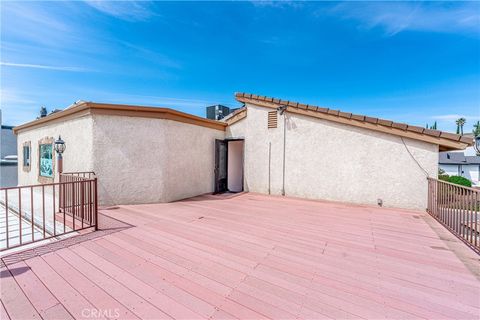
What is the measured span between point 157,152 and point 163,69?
612cm

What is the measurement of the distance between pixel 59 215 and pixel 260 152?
5764mm

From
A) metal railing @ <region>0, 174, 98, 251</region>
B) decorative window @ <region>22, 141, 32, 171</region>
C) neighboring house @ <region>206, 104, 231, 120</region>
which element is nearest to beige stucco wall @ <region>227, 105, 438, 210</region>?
metal railing @ <region>0, 174, 98, 251</region>

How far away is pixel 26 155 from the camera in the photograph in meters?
8.61

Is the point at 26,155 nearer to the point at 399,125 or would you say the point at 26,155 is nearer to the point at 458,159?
the point at 399,125

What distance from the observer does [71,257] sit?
251cm

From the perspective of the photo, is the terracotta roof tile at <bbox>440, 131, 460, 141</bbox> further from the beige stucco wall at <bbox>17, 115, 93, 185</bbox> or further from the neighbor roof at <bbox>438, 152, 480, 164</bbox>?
the neighbor roof at <bbox>438, 152, 480, 164</bbox>

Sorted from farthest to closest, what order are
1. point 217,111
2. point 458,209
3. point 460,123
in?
point 460,123 < point 217,111 < point 458,209

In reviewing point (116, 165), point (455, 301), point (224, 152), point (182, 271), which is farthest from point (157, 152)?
point (455, 301)

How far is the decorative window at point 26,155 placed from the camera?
8.23m

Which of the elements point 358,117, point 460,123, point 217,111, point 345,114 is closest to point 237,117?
point 345,114

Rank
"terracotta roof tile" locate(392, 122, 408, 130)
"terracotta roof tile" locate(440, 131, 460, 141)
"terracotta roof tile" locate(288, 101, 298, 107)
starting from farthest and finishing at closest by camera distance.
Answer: "terracotta roof tile" locate(288, 101, 298, 107)
"terracotta roof tile" locate(392, 122, 408, 130)
"terracotta roof tile" locate(440, 131, 460, 141)

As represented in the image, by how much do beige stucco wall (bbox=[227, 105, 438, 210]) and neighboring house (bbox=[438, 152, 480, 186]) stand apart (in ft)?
99.7

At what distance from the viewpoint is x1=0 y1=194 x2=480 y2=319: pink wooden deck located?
5.41 ft

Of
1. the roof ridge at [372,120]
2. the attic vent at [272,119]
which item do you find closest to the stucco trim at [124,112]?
the attic vent at [272,119]
